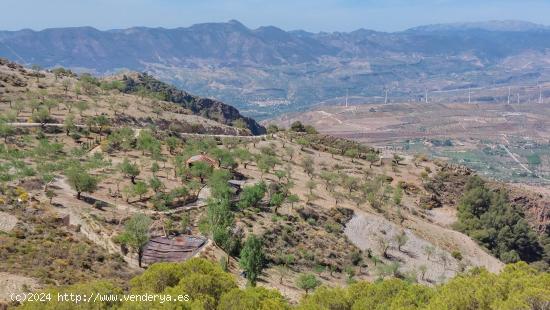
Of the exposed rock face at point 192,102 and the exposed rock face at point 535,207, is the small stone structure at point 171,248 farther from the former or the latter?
the exposed rock face at point 192,102

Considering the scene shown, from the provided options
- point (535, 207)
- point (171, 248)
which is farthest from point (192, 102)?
point (171, 248)

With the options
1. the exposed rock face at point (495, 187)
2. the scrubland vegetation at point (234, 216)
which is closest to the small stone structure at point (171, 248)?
the scrubland vegetation at point (234, 216)

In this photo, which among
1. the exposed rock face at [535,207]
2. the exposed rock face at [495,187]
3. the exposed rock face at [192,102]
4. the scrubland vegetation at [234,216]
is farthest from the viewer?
the exposed rock face at [192,102]

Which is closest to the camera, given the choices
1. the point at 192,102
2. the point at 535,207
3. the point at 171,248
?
the point at 171,248

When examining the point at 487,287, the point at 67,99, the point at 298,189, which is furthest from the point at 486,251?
the point at 67,99

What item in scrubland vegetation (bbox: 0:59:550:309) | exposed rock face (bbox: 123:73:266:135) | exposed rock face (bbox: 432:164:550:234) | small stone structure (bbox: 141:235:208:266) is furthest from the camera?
exposed rock face (bbox: 123:73:266:135)

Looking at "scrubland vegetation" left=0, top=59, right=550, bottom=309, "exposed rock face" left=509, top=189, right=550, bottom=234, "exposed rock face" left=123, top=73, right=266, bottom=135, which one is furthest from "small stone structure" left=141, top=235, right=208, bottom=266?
"exposed rock face" left=123, top=73, right=266, bottom=135

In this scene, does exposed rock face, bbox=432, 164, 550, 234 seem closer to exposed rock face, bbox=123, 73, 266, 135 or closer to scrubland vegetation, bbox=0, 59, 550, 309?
scrubland vegetation, bbox=0, 59, 550, 309

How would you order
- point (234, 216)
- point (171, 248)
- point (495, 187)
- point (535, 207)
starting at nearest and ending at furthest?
point (171, 248) < point (234, 216) < point (535, 207) < point (495, 187)

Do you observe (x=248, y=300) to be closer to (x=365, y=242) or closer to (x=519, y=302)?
(x=519, y=302)

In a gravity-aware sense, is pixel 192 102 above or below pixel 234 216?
above

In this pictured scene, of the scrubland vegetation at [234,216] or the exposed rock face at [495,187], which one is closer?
the scrubland vegetation at [234,216]

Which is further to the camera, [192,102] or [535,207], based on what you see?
[192,102]

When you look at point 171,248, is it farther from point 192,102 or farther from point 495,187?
point 192,102
